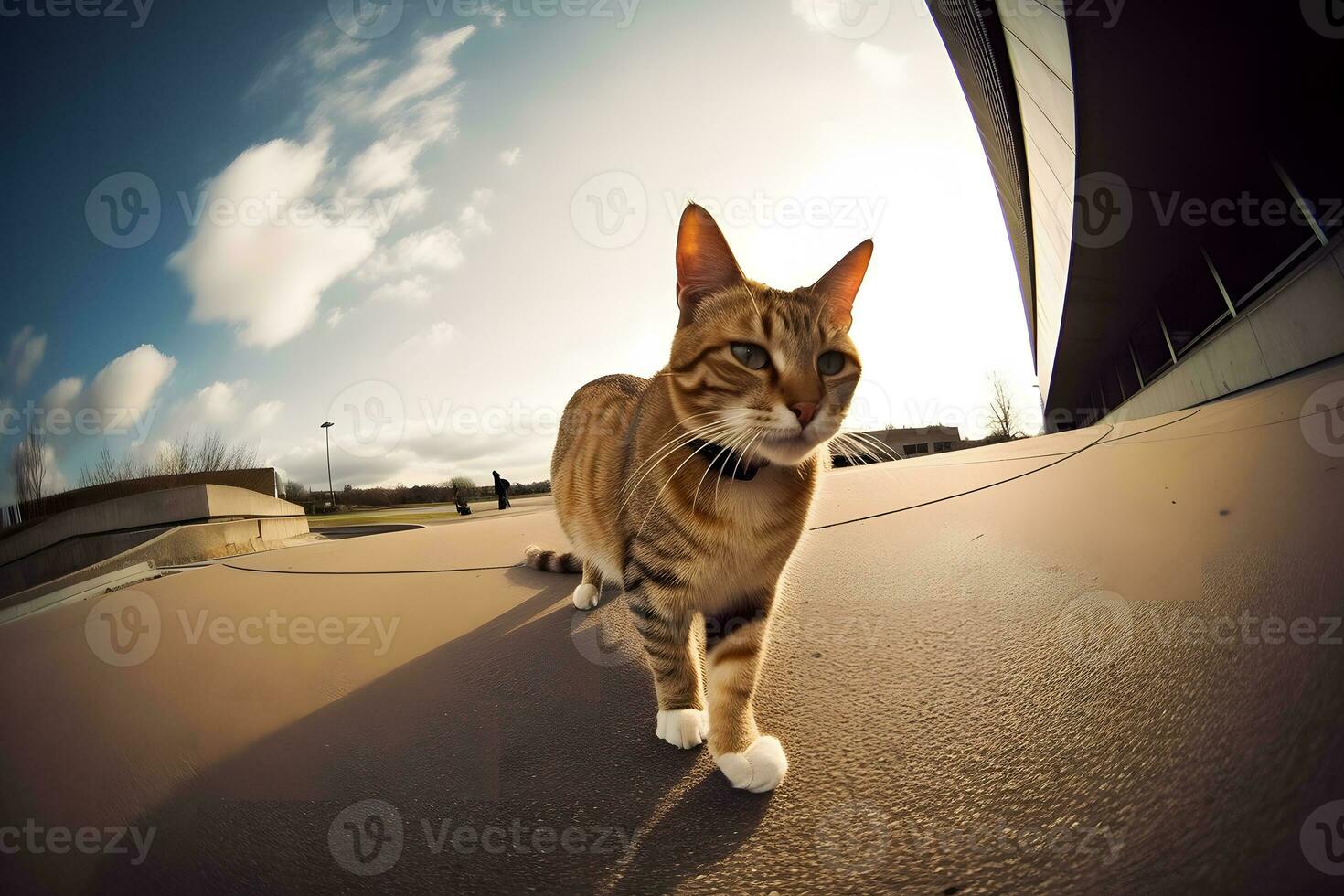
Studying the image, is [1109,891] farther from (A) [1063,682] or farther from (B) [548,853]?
(B) [548,853]

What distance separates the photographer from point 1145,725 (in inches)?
36.3

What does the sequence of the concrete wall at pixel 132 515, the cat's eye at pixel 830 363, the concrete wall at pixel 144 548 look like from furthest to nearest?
the concrete wall at pixel 132 515 → the concrete wall at pixel 144 548 → the cat's eye at pixel 830 363

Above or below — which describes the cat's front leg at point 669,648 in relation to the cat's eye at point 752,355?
below

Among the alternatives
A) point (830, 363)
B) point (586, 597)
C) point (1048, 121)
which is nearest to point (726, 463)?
point (830, 363)

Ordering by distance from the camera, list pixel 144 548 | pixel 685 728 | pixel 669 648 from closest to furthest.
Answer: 1. pixel 685 728
2. pixel 669 648
3. pixel 144 548

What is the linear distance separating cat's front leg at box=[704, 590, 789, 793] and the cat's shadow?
0.05 metres

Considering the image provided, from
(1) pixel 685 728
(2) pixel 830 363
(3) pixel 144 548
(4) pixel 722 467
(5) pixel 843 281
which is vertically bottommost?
(1) pixel 685 728

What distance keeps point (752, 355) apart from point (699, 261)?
449 millimetres

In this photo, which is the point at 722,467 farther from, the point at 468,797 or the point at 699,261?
the point at 468,797

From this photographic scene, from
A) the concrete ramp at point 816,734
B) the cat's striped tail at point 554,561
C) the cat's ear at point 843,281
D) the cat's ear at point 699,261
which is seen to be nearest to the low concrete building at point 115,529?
the cat's striped tail at point 554,561

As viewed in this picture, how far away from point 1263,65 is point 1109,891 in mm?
13472

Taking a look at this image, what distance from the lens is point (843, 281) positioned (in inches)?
82.0

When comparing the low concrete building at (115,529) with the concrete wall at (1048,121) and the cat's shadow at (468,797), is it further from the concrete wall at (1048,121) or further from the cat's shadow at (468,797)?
the concrete wall at (1048,121)

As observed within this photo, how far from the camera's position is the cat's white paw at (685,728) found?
128 cm
